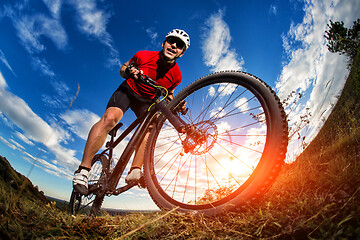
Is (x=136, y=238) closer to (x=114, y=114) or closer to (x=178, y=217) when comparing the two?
(x=178, y=217)

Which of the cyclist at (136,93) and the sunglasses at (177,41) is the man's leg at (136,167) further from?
the sunglasses at (177,41)

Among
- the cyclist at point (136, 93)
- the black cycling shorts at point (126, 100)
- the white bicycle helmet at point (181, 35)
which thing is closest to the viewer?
the cyclist at point (136, 93)

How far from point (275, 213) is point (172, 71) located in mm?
2740

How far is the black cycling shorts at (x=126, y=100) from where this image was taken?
2.67 meters

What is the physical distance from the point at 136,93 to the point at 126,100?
0.20 metres

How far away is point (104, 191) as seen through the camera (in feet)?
8.37

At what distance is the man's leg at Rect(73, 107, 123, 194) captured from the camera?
2.20 m

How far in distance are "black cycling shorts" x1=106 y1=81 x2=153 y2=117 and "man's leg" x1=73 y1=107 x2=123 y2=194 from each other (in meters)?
0.10

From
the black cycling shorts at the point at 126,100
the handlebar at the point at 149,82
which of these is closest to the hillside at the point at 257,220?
the handlebar at the point at 149,82

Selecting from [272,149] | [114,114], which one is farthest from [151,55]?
[272,149]

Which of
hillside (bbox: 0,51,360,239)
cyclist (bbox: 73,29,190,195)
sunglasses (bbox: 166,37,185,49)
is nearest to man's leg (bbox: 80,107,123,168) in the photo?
cyclist (bbox: 73,29,190,195)

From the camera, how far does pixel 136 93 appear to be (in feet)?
9.16

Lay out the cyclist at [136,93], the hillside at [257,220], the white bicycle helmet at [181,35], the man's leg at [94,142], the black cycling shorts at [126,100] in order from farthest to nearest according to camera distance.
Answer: the white bicycle helmet at [181,35], the black cycling shorts at [126,100], the cyclist at [136,93], the man's leg at [94,142], the hillside at [257,220]

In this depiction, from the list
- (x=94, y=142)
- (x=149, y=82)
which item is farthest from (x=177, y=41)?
(x=94, y=142)
